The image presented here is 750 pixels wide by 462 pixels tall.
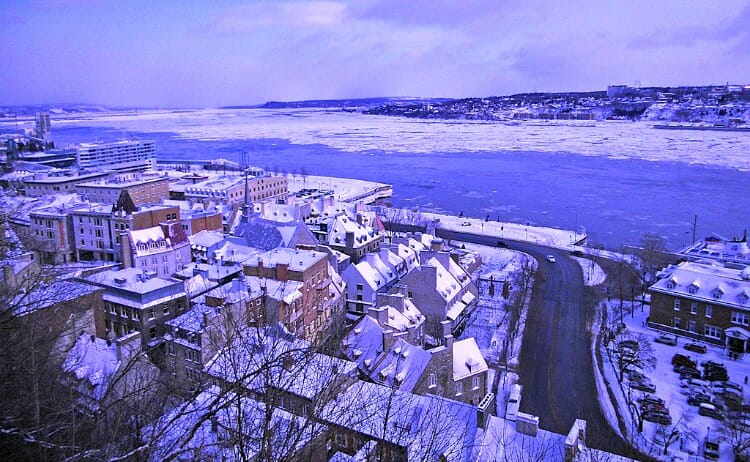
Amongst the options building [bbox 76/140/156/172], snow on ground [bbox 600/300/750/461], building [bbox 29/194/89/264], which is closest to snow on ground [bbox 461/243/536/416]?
snow on ground [bbox 600/300/750/461]

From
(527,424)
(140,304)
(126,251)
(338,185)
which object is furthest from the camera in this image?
(338,185)

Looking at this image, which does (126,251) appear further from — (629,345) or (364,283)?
(629,345)

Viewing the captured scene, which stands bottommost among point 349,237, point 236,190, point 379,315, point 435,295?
point 435,295

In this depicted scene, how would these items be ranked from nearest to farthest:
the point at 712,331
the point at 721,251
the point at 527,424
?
the point at 527,424
the point at 712,331
the point at 721,251

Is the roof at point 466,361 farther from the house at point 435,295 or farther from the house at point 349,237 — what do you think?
the house at point 349,237

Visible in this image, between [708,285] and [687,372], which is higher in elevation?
[708,285]

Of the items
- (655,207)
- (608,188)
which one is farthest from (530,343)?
(608,188)

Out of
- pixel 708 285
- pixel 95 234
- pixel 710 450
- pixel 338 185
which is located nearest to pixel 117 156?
pixel 338 185

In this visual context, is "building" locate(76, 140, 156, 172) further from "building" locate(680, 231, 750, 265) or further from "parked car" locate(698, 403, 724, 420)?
"parked car" locate(698, 403, 724, 420)
